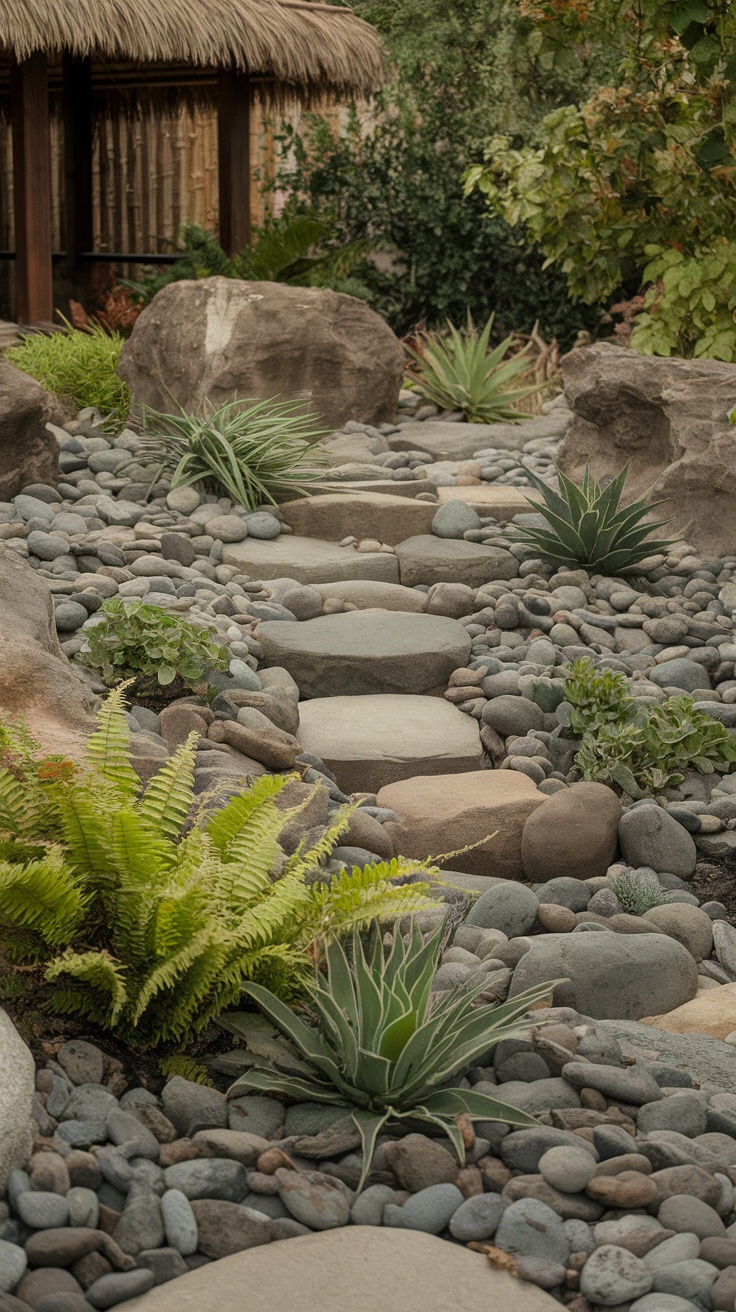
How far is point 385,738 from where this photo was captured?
4.61 meters

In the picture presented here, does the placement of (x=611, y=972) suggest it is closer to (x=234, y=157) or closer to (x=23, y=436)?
(x=23, y=436)

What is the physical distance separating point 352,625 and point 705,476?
2.14 metres

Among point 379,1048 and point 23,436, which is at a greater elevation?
point 23,436

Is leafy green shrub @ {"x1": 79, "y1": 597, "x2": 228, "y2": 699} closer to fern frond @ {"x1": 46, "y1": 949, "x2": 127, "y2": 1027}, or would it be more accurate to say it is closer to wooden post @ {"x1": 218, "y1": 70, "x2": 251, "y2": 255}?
fern frond @ {"x1": 46, "y1": 949, "x2": 127, "y2": 1027}

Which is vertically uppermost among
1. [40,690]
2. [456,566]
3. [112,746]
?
[112,746]

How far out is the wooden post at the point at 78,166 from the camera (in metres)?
12.0

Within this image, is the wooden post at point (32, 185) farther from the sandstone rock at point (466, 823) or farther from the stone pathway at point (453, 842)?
the sandstone rock at point (466, 823)

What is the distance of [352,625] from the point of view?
535 cm

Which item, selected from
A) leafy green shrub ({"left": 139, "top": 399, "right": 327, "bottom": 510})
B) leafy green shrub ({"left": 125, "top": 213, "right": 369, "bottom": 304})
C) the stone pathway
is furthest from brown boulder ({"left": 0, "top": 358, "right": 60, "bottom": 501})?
leafy green shrub ({"left": 125, "top": 213, "right": 369, "bottom": 304})

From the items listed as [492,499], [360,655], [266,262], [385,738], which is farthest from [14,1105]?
[266,262]

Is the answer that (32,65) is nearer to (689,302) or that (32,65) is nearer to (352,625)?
(689,302)

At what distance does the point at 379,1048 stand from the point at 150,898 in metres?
0.50

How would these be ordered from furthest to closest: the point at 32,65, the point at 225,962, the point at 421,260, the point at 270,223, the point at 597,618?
the point at 421,260 < the point at 270,223 < the point at 32,65 < the point at 597,618 < the point at 225,962

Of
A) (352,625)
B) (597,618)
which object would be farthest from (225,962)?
(597,618)
